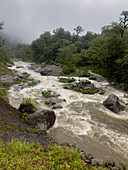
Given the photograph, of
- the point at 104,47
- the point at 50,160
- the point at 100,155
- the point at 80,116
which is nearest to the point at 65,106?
the point at 80,116

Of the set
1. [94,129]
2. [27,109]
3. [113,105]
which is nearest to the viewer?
[94,129]

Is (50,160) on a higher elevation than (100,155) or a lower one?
higher

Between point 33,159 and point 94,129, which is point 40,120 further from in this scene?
point 94,129

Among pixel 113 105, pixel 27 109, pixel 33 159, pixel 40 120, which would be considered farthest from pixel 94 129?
pixel 27 109

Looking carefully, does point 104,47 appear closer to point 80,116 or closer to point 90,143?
point 80,116

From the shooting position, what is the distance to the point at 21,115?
336 inches

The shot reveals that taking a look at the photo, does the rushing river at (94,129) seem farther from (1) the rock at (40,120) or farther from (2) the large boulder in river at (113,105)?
(1) the rock at (40,120)

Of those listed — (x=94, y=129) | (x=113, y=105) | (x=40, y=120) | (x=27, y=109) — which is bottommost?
(x=94, y=129)

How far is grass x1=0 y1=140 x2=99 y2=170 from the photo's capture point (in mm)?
3656

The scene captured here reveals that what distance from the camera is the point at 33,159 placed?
400cm

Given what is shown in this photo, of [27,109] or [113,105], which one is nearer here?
[27,109]

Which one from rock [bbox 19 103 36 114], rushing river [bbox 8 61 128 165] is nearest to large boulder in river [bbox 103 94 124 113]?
rushing river [bbox 8 61 128 165]

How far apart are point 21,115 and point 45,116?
2157 millimetres

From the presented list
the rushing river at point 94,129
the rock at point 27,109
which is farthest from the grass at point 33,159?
the rock at point 27,109
